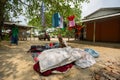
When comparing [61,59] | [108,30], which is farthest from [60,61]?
[108,30]

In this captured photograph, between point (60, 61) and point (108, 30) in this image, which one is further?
point (108, 30)

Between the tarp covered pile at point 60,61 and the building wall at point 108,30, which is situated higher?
the building wall at point 108,30

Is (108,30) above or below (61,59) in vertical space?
above

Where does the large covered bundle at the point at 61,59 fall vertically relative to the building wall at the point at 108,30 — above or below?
below

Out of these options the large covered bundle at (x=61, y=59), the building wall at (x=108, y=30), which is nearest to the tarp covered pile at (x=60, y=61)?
the large covered bundle at (x=61, y=59)

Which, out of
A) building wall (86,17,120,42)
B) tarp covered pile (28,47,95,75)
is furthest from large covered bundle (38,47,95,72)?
building wall (86,17,120,42)

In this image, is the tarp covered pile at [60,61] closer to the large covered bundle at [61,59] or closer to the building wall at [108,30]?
the large covered bundle at [61,59]

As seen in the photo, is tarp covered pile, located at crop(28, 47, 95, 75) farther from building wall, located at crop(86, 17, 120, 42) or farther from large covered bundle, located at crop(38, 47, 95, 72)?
building wall, located at crop(86, 17, 120, 42)

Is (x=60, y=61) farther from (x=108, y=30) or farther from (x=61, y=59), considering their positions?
(x=108, y=30)

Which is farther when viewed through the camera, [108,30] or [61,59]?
[108,30]

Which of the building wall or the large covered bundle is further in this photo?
the building wall

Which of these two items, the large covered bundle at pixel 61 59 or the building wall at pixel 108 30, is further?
the building wall at pixel 108 30

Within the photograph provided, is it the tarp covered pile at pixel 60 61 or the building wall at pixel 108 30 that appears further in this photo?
the building wall at pixel 108 30

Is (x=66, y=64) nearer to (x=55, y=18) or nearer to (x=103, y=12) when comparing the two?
(x=55, y=18)
